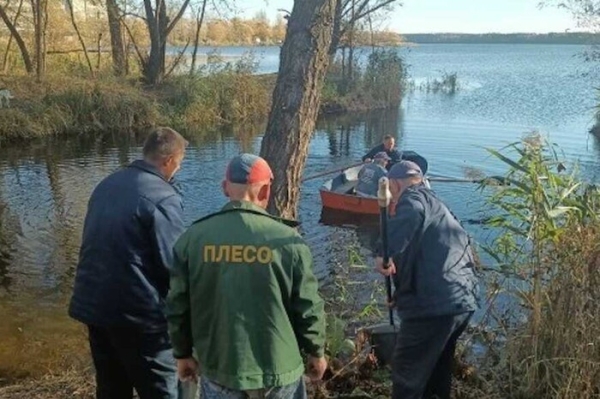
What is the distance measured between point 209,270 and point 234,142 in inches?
719

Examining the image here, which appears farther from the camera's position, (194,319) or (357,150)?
(357,150)

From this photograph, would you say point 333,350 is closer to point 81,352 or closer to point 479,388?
point 479,388

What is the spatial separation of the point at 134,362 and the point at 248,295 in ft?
3.55

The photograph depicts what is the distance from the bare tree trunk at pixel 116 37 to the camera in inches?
1003

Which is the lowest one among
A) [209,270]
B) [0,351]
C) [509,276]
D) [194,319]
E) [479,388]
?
[0,351]

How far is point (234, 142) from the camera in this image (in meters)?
20.7

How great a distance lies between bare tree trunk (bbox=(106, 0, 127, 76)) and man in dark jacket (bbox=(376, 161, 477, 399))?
2379 centimetres

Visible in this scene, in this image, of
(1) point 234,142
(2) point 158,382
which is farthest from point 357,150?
(2) point 158,382

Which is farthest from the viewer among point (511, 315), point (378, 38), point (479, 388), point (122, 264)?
point (378, 38)

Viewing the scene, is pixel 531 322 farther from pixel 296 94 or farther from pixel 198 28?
pixel 198 28

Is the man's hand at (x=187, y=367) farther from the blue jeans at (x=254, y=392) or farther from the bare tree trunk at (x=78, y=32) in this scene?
the bare tree trunk at (x=78, y=32)

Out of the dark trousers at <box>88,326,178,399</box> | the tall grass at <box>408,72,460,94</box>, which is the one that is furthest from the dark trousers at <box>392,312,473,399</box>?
the tall grass at <box>408,72,460,94</box>

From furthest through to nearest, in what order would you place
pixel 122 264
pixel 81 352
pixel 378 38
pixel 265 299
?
pixel 378 38 → pixel 81 352 → pixel 122 264 → pixel 265 299

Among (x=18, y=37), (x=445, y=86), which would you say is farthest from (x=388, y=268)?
(x=445, y=86)
